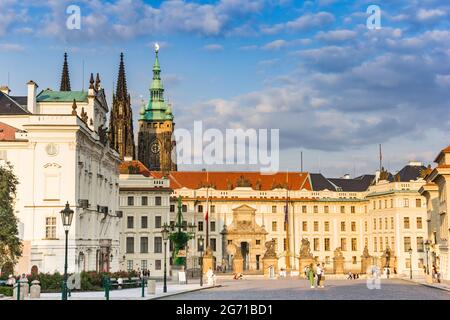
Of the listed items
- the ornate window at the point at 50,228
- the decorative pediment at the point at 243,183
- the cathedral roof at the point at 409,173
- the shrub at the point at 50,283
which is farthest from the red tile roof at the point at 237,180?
the shrub at the point at 50,283

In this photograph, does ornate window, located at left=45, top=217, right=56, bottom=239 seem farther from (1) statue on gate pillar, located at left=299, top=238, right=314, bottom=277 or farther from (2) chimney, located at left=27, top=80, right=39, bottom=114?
(1) statue on gate pillar, located at left=299, top=238, right=314, bottom=277

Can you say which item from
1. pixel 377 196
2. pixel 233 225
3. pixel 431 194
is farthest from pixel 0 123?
pixel 377 196

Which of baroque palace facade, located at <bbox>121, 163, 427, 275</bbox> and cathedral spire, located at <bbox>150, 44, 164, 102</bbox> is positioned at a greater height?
cathedral spire, located at <bbox>150, 44, 164, 102</bbox>

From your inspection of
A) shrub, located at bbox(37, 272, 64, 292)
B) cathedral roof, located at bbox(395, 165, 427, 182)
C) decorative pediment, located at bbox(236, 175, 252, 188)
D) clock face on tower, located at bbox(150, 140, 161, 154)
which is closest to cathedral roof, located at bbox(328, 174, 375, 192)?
cathedral roof, located at bbox(395, 165, 427, 182)

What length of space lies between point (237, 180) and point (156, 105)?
4353cm

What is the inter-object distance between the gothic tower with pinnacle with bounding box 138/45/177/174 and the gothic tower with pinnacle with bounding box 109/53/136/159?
802 centimetres

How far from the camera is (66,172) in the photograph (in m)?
59.7

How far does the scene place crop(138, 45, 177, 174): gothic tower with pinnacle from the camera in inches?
6220

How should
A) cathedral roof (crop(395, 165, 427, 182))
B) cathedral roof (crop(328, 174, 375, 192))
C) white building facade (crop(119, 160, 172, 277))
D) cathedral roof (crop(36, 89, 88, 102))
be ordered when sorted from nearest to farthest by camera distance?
cathedral roof (crop(36, 89, 88, 102))
white building facade (crop(119, 160, 172, 277))
cathedral roof (crop(395, 165, 427, 182))
cathedral roof (crop(328, 174, 375, 192))

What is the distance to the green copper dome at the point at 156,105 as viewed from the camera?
158500mm

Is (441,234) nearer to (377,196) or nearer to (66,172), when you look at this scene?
(66,172)

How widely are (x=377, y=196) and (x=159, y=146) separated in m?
56.4

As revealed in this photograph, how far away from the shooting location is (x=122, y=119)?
148 meters

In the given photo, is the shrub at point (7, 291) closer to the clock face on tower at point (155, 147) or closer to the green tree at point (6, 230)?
the green tree at point (6, 230)
